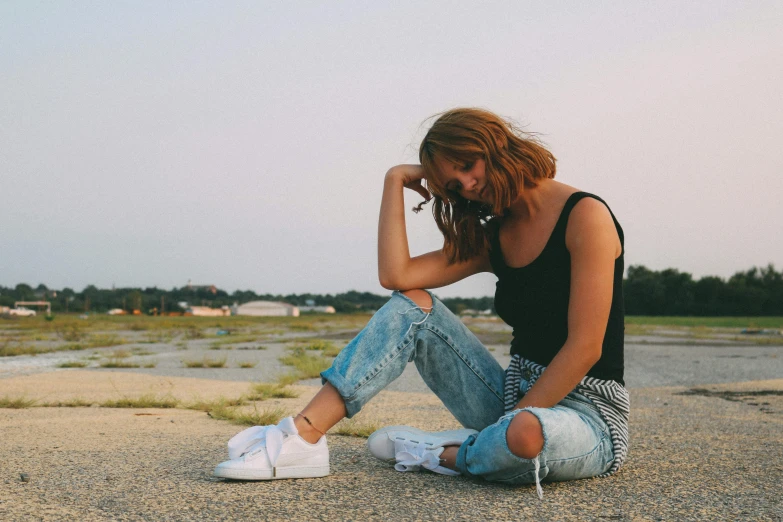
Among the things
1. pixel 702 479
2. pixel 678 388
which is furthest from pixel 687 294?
pixel 702 479

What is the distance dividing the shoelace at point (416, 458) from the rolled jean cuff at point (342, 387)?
280 millimetres

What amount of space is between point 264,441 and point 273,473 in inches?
4.6

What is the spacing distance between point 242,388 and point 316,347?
742 cm

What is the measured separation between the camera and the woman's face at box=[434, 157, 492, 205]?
254 centimetres

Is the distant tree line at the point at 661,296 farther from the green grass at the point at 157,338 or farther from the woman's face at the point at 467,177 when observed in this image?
the woman's face at the point at 467,177

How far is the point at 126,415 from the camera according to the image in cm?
445

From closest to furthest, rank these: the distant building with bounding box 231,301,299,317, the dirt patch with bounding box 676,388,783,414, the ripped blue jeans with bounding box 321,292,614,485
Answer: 1. the ripped blue jeans with bounding box 321,292,614,485
2. the dirt patch with bounding box 676,388,783,414
3. the distant building with bounding box 231,301,299,317

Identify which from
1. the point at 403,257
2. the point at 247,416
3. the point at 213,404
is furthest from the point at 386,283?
the point at 213,404

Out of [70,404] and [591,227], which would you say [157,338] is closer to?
[70,404]

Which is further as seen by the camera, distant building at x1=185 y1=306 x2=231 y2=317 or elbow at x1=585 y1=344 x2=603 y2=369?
distant building at x1=185 y1=306 x2=231 y2=317

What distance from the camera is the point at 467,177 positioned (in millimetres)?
2557

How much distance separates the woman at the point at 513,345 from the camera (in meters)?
2.29

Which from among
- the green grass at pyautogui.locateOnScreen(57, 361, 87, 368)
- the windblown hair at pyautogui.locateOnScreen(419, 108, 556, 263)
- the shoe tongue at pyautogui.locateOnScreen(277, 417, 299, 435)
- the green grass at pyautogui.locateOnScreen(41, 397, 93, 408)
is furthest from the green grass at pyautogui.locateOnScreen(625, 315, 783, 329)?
the shoe tongue at pyautogui.locateOnScreen(277, 417, 299, 435)

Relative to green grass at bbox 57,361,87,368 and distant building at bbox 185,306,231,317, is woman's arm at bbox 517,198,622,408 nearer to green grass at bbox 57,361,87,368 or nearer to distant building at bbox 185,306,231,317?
green grass at bbox 57,361,87,368
